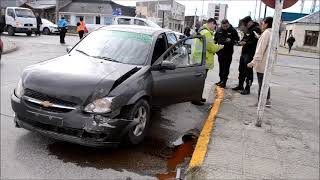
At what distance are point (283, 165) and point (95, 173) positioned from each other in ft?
7.93

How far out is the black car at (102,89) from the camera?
4914 mm

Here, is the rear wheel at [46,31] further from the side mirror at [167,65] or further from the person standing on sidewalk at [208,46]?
the side mirror at [167,65]

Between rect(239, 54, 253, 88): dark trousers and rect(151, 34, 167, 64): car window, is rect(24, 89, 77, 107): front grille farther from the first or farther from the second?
rect(239, 54, 253, 88): dark trousers

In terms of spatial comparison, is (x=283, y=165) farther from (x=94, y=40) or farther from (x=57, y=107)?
(x=94, y=40)

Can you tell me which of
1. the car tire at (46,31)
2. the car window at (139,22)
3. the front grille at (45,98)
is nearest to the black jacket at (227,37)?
the front grille at (45,98)

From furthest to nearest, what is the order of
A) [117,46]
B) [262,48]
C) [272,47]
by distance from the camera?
1. [262,48]
2. [272,47]
3. [117,46]

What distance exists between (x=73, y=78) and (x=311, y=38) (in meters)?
47.6

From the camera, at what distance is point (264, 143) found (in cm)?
607

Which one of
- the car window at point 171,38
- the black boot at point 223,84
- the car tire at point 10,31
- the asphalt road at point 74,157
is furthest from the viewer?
the car tire at point 10,31

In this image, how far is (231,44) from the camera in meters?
10.0

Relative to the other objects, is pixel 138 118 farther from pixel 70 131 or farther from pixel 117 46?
pixel 117 46

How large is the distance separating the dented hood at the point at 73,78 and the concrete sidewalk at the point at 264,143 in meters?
1.58

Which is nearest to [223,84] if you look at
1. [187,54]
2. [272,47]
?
[187,54]

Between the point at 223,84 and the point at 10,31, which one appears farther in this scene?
the point at 10,31
